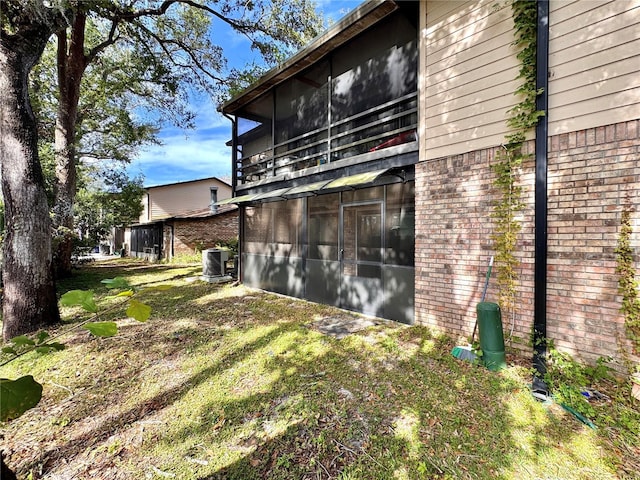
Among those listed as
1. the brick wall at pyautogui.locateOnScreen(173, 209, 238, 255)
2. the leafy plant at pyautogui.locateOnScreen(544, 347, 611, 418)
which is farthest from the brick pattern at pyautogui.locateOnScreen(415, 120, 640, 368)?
the brick wall at pyautogui.locateOnScreen(173, 209, 238, 255)

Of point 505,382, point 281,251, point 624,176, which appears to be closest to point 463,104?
point 624,176

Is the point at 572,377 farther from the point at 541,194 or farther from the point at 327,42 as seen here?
the point at 327,42

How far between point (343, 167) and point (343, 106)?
66.8 inches

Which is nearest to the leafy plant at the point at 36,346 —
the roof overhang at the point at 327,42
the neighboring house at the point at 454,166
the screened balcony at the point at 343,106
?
the neighboring house at the point at 454,166

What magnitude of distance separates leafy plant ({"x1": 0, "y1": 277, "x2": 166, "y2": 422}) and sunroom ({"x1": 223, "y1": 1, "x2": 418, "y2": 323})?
14.7 ft

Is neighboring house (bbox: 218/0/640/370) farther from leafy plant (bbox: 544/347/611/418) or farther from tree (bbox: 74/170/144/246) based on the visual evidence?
tree (bbox: 74/170/144/246)

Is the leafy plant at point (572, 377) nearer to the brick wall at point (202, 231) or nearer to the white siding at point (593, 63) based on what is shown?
the white siding at point (593, 63)

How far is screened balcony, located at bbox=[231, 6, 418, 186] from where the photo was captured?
5754 millimetres

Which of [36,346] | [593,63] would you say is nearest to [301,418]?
[36,346]

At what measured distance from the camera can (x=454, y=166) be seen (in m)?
4.74

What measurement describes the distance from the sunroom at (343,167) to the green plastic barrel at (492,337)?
1689 millimetres

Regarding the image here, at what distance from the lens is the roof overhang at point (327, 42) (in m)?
5.39

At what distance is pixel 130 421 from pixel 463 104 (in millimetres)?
5943

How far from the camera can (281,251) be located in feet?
27.7
